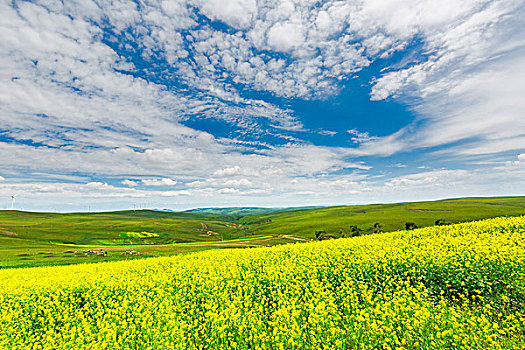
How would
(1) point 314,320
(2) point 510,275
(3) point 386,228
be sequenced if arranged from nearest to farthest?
1. (1) point 314,320
2. (2) point 510,275
3. (3) point 386,228

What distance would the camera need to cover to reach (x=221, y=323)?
7.96 metres

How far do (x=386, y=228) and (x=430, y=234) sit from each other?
12698cm

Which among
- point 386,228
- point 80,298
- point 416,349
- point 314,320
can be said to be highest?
point 314,320

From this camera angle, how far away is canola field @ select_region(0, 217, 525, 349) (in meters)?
6.96

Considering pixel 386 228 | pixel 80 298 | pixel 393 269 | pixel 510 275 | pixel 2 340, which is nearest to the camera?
pixel 2 340

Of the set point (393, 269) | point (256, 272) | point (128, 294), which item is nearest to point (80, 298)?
point (128, 294)

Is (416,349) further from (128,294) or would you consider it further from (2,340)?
(2,340)

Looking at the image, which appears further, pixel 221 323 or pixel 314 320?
pixel 221 323

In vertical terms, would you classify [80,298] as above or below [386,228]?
above

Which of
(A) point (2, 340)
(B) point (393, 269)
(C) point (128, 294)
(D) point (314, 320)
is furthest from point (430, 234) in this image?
(A) point (2, 340)

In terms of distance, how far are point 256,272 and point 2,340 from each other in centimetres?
1058

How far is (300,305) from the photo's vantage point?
9.23 metres

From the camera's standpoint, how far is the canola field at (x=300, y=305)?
274 inches

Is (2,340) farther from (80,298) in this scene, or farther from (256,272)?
(256,272)
